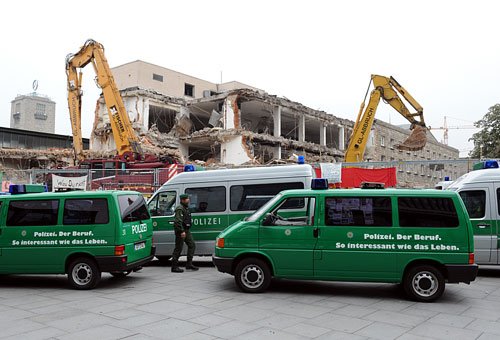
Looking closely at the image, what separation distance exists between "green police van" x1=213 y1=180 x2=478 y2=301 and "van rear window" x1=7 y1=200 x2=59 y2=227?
338cm

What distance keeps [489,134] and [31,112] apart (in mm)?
99406

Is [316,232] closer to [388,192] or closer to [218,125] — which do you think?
[388,192]

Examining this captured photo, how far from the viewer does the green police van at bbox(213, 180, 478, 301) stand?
21.7 ft

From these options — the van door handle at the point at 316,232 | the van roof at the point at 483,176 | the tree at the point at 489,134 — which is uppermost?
the tree at the point at 489,134

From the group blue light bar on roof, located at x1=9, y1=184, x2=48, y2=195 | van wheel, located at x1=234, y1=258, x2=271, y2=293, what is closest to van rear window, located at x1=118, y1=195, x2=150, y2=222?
blue light bar on roof, located at x1=9, y1=184, x2=48, y2=195

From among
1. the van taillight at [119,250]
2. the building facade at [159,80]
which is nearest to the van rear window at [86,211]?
the van taillight at [119,250]

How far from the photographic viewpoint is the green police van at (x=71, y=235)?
7527 mm

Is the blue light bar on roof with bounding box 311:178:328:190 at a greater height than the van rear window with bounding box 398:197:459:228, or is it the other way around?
the blue light bar on roof with bounding box 311:178:328:190

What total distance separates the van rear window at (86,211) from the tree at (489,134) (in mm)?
30860

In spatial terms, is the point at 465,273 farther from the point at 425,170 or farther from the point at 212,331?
the point at 425,170

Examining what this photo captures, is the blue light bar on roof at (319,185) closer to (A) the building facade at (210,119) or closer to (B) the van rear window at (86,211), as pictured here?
(B) the van rear window at (86,211)

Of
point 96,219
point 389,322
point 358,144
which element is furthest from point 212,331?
point 358,144

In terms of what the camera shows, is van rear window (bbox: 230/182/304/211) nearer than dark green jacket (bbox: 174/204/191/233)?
No

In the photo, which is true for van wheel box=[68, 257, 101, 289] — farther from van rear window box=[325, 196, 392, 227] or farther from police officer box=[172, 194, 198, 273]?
van rear window box=[325, 196, 392, 227]
